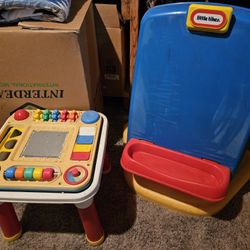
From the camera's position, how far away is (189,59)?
0.70 m

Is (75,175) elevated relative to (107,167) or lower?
elevated

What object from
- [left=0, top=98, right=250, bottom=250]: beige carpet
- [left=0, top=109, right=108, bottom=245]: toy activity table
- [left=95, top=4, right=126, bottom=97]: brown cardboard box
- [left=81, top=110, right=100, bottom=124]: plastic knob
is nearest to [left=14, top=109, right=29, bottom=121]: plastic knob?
[left=0, top=109, right=108, bottom=245]: toy activity table

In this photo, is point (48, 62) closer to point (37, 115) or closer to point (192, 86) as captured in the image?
point (37, 115)

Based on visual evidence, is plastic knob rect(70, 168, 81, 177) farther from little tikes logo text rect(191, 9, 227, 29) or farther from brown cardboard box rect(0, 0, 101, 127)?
little tikes logo text rect(191, 9, 227, 29)

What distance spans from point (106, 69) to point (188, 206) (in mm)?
590

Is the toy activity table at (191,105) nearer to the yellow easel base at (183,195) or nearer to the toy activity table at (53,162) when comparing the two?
the yellow easel base at (183,195)

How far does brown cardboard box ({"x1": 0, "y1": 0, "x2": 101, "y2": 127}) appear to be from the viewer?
76 cm

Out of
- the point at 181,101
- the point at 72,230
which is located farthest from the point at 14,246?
the point at 181,101

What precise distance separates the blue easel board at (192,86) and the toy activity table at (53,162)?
0.16m

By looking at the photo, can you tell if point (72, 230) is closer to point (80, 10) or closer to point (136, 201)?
point (136, 201)

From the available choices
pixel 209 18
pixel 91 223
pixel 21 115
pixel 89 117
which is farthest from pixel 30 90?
pixel 209 18

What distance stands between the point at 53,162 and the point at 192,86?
0.39 m

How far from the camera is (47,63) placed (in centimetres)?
81

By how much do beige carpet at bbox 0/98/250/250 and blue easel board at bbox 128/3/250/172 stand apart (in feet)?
0.53
